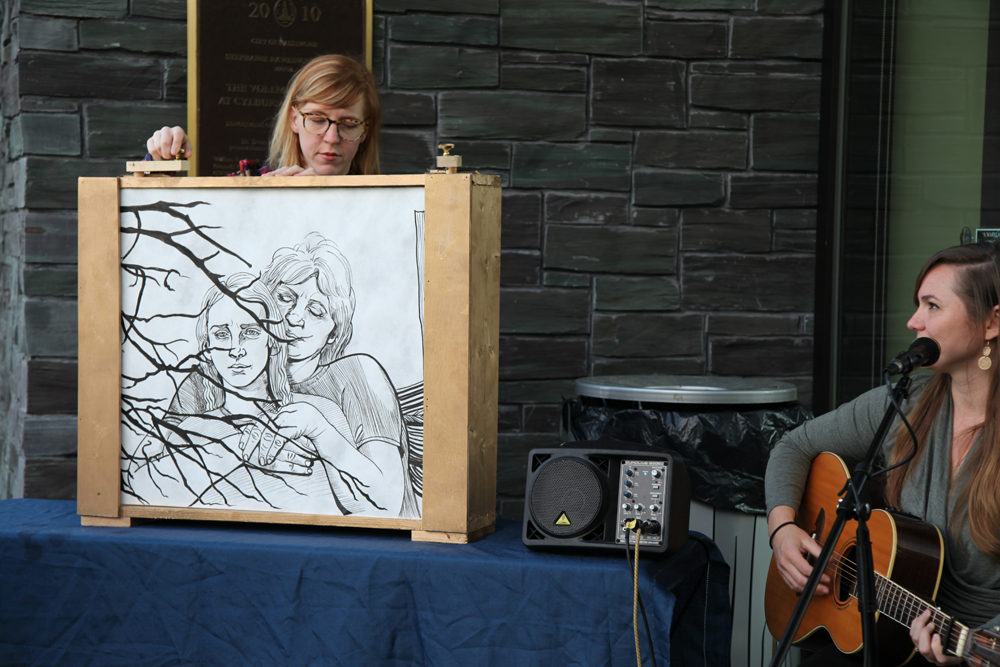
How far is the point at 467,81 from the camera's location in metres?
2.91

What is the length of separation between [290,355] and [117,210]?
1.47ft

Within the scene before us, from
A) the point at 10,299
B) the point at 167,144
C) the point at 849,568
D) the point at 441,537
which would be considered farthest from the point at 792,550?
the point at 10,299

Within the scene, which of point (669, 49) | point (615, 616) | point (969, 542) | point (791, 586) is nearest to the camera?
point (615, 616)

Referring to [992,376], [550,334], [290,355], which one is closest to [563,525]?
[290,355]

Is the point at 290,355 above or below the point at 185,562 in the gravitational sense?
above

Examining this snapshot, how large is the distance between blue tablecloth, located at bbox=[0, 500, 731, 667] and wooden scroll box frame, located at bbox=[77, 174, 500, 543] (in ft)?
0.17

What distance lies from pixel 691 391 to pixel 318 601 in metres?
1.11

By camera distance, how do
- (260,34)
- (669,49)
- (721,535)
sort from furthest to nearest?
(669,49) → (260,34) → (721,535)

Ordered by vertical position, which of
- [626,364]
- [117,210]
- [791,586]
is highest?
[117,210]

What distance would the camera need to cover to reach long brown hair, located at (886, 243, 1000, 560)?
1487mm

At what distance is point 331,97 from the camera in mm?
1751

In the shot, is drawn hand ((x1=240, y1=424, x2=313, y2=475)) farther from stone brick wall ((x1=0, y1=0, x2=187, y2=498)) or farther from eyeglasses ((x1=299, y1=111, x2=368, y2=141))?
stone brick wall ((x1=0, y1=0, x2=187, y2=498))

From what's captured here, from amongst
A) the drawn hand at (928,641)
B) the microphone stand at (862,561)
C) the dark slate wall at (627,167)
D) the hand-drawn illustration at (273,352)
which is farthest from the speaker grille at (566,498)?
the dark slate wall at (627,167)

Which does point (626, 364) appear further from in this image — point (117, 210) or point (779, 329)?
point (117, 210)
